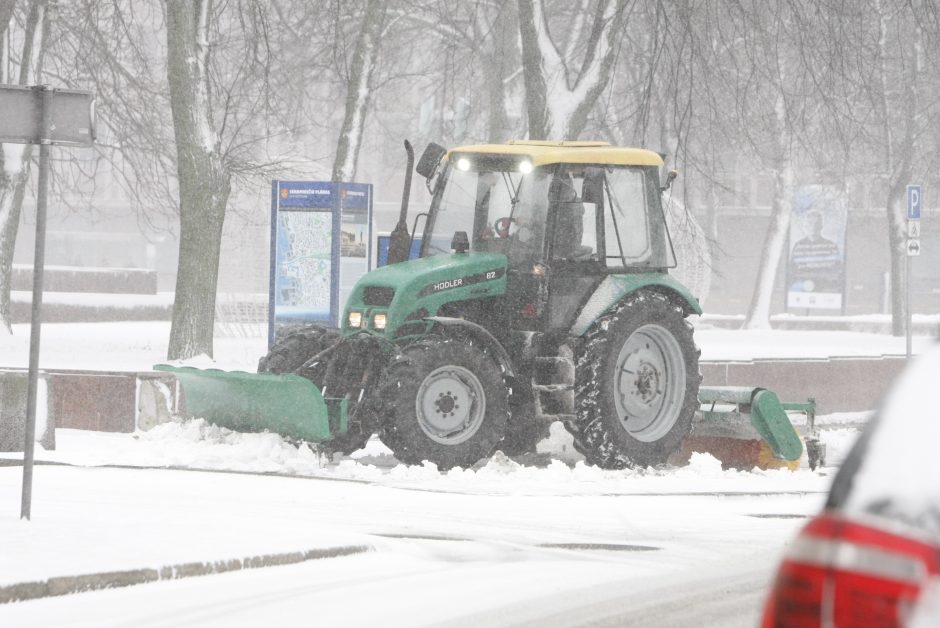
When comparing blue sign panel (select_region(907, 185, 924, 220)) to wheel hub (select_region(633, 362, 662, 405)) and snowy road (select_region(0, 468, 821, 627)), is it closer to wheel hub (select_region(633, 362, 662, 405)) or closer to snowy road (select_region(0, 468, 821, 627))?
wheel hub (select_region(633, 362, 662, 405))

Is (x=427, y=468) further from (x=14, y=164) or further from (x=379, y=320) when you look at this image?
(x=14, y=164)

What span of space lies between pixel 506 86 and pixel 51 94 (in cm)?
1938

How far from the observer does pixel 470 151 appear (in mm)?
13328

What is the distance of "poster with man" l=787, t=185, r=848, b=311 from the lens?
47125 mm

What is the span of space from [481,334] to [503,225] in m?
1.00

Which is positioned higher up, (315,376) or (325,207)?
(325,207)

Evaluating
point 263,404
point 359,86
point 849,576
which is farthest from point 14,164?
point 849,576

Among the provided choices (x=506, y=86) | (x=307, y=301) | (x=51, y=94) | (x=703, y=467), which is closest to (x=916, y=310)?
(x=506, y=86)

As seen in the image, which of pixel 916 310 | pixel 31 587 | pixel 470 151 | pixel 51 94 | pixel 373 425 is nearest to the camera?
pixel 31 587

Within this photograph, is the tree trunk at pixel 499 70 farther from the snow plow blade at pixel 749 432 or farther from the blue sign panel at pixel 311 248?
the snow plow blade at pixel 749 432

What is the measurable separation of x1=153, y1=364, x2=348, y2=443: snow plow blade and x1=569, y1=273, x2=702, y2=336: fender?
194 centimetres

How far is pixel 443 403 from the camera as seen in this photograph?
12.5 meters

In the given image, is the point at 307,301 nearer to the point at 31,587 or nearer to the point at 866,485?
the point at 31,587

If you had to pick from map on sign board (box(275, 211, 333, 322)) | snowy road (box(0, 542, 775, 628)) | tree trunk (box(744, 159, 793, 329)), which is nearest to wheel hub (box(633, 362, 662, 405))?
snowy road (box(0, 542, 775, 628))
